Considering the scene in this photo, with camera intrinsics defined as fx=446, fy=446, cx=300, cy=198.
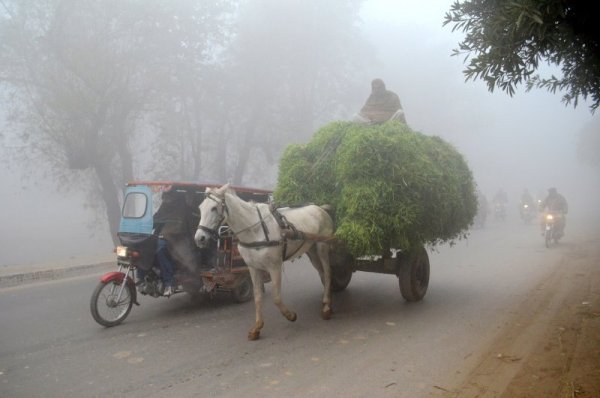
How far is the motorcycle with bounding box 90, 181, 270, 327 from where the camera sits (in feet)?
21.9

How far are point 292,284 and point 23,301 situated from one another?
16.8ft

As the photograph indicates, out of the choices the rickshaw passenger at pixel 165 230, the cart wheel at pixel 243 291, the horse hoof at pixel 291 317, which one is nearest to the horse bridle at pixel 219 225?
the horse hoof at pixel 291 317

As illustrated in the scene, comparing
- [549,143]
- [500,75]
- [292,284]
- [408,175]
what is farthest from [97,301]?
[549,143]

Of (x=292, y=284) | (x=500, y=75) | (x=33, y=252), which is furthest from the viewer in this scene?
(x=33, y=252)

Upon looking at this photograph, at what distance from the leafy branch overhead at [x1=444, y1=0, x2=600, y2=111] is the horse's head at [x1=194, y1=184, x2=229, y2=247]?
10.3 ft

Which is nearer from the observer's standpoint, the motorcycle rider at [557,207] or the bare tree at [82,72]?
the bare tree at [82,72]

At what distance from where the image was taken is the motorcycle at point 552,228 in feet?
49.8

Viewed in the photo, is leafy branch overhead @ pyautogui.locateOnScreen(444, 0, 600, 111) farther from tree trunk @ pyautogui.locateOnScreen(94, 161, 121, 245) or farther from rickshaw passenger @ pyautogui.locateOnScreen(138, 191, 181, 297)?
tree trunk @ pyautogui.locateOnScreen(94, 161, 121, 245)

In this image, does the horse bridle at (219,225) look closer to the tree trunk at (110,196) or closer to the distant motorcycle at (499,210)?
the tree trunk at (110,196)

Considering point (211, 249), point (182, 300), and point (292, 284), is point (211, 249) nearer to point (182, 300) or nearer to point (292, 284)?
point (182, 300)

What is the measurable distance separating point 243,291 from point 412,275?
117 inches

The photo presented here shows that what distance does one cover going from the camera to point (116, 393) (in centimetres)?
430

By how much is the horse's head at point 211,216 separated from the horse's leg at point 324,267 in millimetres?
2037

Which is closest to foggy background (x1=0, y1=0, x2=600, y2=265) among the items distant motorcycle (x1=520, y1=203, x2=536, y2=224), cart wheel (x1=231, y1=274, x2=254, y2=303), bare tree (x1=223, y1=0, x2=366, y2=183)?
bare tree (x1=223, y1=0, x2=366, y2=183)
